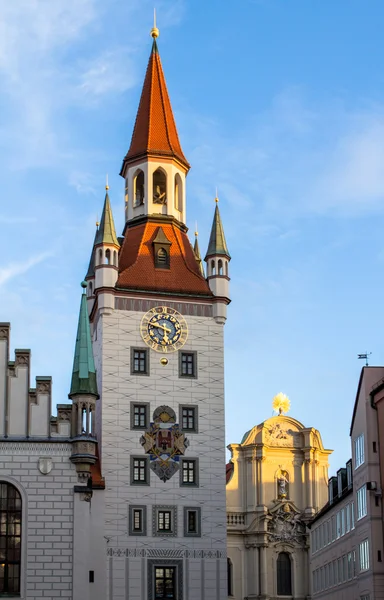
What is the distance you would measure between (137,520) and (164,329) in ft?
30.6

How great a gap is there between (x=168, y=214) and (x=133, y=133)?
5819mm

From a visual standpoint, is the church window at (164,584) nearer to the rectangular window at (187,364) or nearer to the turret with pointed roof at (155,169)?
the rectangular window at (187,364)

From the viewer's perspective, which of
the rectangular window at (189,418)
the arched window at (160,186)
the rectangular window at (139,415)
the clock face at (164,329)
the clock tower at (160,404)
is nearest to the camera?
the clock tower at (160,404)

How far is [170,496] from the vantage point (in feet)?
179

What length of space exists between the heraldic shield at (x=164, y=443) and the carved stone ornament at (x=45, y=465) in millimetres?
6260

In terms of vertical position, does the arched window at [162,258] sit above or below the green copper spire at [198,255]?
below

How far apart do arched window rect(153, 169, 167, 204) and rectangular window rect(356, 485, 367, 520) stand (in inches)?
784

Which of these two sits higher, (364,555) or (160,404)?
(160,404)

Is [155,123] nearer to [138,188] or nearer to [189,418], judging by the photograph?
[138,188]

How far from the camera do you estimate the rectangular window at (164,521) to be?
5381cm

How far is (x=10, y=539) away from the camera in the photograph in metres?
48.9

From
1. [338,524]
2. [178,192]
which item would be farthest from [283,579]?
[178,192]

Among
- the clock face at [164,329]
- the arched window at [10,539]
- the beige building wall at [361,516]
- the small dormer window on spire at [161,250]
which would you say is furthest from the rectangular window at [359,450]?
the arched window at [10,539]

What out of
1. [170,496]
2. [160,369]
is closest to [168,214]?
[160,369]
